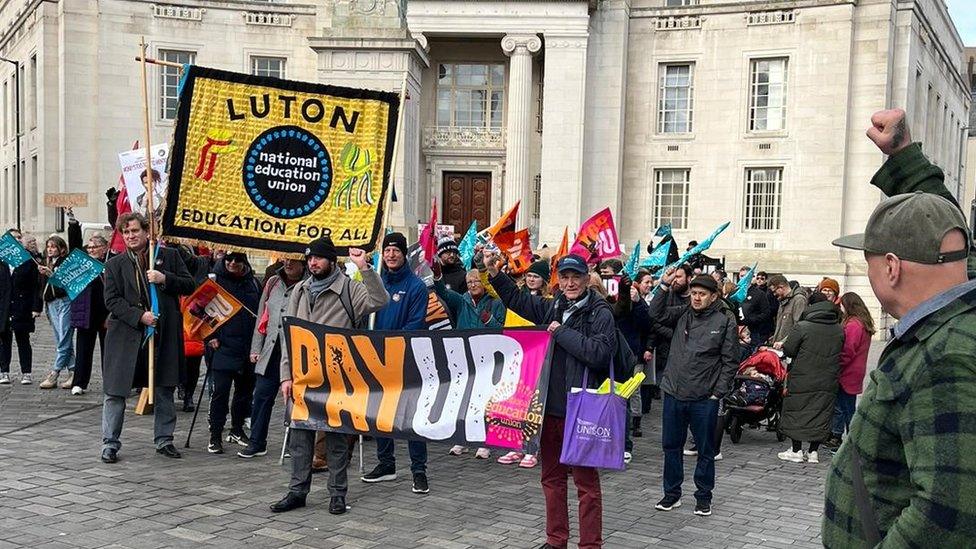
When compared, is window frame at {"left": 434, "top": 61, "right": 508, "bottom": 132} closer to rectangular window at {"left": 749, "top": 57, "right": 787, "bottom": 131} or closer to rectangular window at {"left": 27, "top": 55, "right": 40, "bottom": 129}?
rectangular window at {"left": 749, "top": 57, "right": 787, "bottom": 131}

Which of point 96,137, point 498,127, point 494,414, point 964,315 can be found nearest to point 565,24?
point 498,127

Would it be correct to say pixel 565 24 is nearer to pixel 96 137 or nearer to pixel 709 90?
pixel 709 90

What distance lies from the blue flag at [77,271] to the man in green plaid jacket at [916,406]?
10054 millimetres

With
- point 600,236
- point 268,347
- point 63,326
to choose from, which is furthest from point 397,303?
point 600,236

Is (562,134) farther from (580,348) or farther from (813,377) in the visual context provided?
(580,348)

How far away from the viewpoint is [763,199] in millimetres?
32938

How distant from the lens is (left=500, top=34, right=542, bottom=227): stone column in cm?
3278

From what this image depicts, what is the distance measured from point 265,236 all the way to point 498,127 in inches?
1121

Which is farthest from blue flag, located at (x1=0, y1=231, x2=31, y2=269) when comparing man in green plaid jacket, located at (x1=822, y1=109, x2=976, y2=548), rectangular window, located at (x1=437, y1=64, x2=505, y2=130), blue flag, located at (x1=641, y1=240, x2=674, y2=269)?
rectangular window, located at (x1=437, y1=64, x2=505, y2=130)

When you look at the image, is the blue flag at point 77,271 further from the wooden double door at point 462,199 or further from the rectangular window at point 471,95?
the rectangular window at point 471,95

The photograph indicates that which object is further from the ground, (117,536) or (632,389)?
(632,389)

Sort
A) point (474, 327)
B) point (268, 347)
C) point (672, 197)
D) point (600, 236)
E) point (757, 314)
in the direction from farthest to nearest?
1. point (672, 197)
2. point (757, 314)
3. point (600, 236)
4. point (268, 347)
5. point (474, 327)

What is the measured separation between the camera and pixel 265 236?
25.5ft

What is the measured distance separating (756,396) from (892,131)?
7.53 m
